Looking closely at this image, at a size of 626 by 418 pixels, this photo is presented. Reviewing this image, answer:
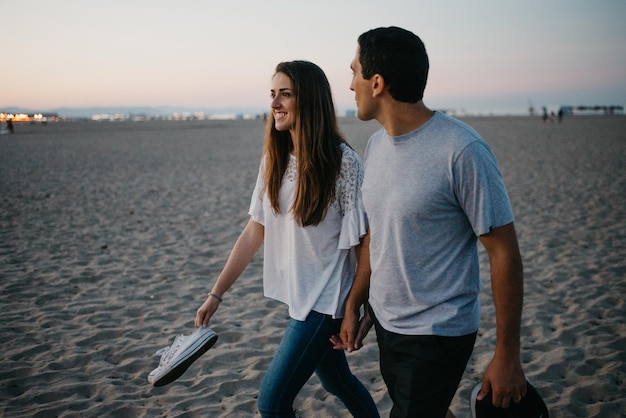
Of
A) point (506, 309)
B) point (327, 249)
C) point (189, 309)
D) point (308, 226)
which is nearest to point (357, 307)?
point (327, 249)

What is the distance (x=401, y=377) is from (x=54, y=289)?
510 cm

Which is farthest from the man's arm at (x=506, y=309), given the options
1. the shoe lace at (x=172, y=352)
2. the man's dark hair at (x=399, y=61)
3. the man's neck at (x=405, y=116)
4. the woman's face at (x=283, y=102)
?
the shoe lace at (x=172, y=352)

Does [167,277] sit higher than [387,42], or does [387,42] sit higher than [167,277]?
[387,42]

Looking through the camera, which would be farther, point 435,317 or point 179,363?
point 179,363

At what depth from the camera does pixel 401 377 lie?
1.70 meters

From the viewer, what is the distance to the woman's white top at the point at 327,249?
2.05m

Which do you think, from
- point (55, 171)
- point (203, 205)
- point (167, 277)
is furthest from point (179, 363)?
point (55, 171)

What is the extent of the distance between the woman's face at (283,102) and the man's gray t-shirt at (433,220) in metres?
0.55

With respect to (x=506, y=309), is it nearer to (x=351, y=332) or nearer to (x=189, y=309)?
(x=351, y=332)

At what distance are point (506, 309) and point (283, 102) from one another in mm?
1263

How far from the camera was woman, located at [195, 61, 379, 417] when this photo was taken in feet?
6.64

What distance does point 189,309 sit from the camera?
5031 mm

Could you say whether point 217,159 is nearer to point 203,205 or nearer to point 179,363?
point 203,205

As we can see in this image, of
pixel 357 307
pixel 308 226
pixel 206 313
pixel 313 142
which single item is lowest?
pixel 206 313
